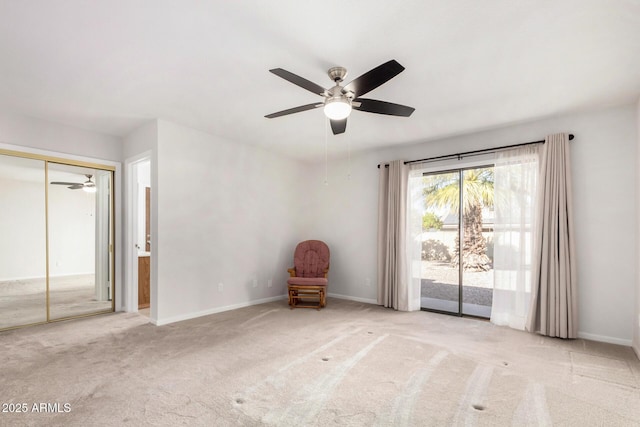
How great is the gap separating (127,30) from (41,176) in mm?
3033

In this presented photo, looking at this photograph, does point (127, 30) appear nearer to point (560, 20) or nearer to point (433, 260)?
point (560, 20)

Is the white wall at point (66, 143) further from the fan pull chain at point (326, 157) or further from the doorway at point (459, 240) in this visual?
the doorway at point (459, 240)

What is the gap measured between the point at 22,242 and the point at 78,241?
57 centimetres

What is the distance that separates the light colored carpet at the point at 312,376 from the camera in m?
2.08

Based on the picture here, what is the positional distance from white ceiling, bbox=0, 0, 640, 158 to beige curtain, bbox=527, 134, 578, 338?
603 millimetres

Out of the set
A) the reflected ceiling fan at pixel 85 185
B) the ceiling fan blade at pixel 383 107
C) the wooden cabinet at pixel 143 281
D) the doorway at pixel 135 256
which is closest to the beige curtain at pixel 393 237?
the ceiling fan blade at pixel 383 107

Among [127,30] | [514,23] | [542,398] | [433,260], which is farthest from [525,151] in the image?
[127,30]

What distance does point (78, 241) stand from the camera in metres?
4.37

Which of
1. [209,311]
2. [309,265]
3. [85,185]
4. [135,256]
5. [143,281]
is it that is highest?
[85,185]

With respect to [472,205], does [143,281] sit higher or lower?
lower

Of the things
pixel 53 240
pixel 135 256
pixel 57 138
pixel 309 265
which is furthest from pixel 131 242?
pixel 309 265

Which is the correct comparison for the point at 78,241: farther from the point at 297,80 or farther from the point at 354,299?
the point at 354,299

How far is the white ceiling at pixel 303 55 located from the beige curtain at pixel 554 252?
1.98 feet

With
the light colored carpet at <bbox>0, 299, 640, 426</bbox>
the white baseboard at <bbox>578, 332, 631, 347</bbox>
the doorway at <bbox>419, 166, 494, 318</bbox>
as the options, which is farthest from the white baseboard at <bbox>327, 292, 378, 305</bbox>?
the white baseboard at <bbox>578, 332, 631, 347</bbox>
